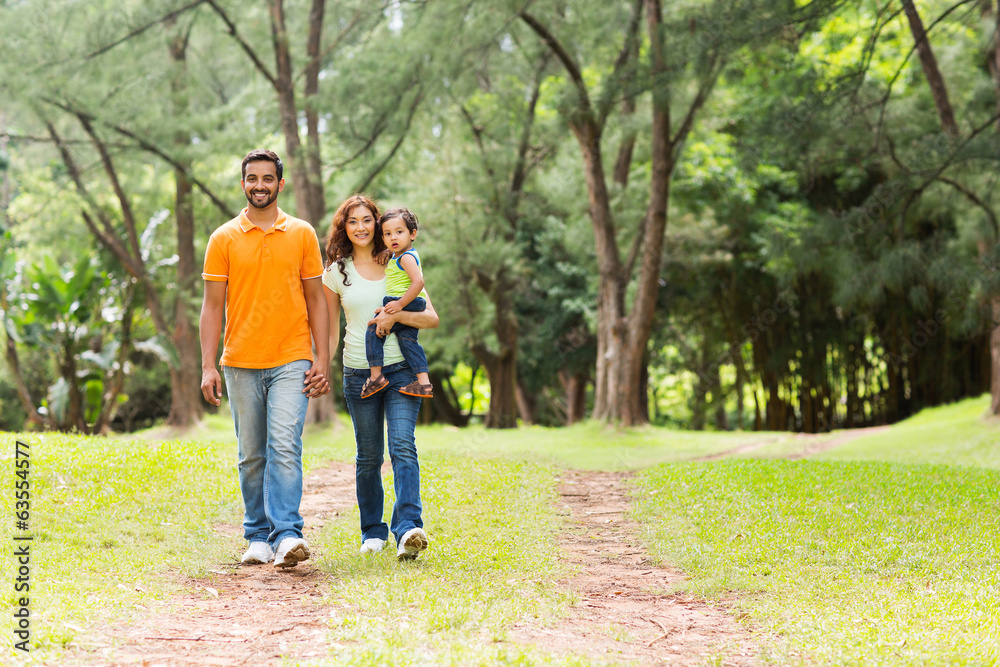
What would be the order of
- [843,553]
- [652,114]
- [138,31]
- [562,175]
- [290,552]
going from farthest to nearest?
[562,175] < [652,114] < [138,31] < [843,553] < [290,552]

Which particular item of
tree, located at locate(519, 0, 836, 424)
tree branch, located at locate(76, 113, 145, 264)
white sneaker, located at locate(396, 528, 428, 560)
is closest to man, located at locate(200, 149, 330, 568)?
white sneaker, located at locate(396, 528, 428, 560)

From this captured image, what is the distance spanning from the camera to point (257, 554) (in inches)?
164

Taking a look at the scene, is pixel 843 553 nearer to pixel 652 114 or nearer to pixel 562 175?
pixel 652 114

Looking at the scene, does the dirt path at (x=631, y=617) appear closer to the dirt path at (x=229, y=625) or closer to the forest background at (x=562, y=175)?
the dirt path at (x=229, y=625)

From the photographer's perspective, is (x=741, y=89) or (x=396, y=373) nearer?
(x=396, y=373)

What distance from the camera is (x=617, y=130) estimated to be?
54.2ft

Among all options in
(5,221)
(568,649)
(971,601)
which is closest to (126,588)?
(568,649)

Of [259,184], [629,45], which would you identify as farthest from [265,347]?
[629,45]

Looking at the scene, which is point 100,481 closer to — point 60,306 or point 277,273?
point 277,273

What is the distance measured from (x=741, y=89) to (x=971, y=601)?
1576cm

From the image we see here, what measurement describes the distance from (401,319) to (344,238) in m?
0.55

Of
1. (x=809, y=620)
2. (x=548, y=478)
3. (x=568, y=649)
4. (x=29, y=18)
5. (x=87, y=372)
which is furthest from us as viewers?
(x=87, y=372)

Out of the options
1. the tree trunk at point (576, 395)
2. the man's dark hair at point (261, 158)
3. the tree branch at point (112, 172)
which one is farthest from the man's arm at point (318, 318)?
the tree trunk at point (576, 395)

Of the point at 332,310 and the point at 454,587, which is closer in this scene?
the point at 454,587
